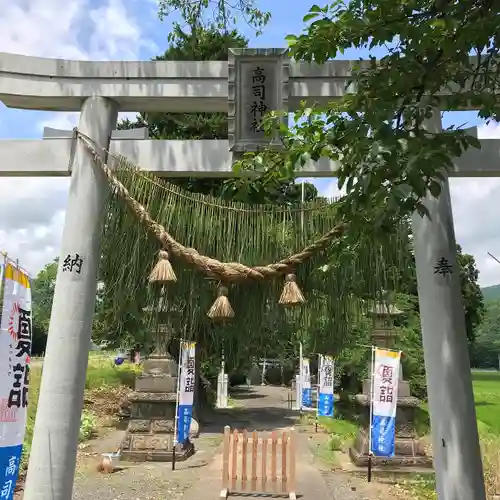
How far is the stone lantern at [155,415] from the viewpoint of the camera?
437 inches

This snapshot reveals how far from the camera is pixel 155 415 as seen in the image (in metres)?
11.5

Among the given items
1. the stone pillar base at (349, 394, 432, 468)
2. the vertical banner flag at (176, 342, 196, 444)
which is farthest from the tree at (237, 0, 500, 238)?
the stone pillar base at (349, 394, 432, 468)

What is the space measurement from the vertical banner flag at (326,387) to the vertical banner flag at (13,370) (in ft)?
37.7

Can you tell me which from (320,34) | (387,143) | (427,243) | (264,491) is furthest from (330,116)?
(264,491)

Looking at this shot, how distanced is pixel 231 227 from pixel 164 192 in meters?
0.51

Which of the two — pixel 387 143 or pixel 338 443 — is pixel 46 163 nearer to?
pixel 387 143

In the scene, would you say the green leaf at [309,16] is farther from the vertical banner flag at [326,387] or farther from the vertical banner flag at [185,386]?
the vertical banner flag at [326,387]

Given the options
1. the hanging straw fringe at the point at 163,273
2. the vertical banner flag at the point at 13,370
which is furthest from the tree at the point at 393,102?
the vertical banner flag at the point at 13,370

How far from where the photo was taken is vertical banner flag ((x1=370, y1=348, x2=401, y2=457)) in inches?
369

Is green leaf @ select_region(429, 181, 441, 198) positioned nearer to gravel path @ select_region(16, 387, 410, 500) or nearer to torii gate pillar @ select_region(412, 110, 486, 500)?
torii gate pillar @ select_region(412, 110, 486, 500)

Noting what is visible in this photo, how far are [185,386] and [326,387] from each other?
610cm

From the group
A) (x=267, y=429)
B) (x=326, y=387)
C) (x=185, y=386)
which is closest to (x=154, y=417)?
(x=185, y=386)

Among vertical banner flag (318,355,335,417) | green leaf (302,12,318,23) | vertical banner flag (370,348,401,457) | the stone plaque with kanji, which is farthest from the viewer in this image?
vertical banner flag (318,355,335,417)

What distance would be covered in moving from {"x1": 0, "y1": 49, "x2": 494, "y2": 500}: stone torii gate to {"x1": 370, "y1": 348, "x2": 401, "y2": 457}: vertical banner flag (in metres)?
6.41
